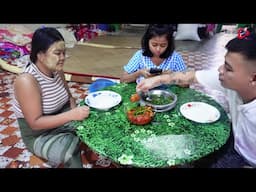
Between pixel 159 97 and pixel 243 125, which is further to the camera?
pixel 159 97

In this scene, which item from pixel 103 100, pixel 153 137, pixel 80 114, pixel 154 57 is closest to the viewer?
pixel 153 137

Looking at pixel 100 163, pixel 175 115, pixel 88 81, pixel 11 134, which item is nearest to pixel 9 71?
pixel 11 134

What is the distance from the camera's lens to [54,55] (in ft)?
4.32

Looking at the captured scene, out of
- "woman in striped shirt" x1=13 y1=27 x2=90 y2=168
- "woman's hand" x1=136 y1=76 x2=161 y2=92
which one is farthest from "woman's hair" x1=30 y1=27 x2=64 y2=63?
"woman's hand" x1=136 y1=76 x2=161 y2=92

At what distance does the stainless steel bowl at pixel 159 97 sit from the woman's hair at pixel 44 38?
542 millimetres

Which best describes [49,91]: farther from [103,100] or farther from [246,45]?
[246,45]

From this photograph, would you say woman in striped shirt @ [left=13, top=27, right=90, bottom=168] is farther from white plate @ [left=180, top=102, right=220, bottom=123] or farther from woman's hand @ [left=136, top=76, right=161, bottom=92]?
white plate @ [left=180, top=102, right=220, bottom=123]

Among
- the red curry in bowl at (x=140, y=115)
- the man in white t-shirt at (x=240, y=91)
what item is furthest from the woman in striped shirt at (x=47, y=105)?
the man in white t-shirt at (x=240, y=91)

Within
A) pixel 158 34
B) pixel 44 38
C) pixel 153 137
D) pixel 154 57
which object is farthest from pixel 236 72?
pixel 44 38

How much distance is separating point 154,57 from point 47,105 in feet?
2.69

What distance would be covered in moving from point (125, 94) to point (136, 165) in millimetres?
600

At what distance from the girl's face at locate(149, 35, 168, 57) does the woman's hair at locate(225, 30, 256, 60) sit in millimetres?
617
